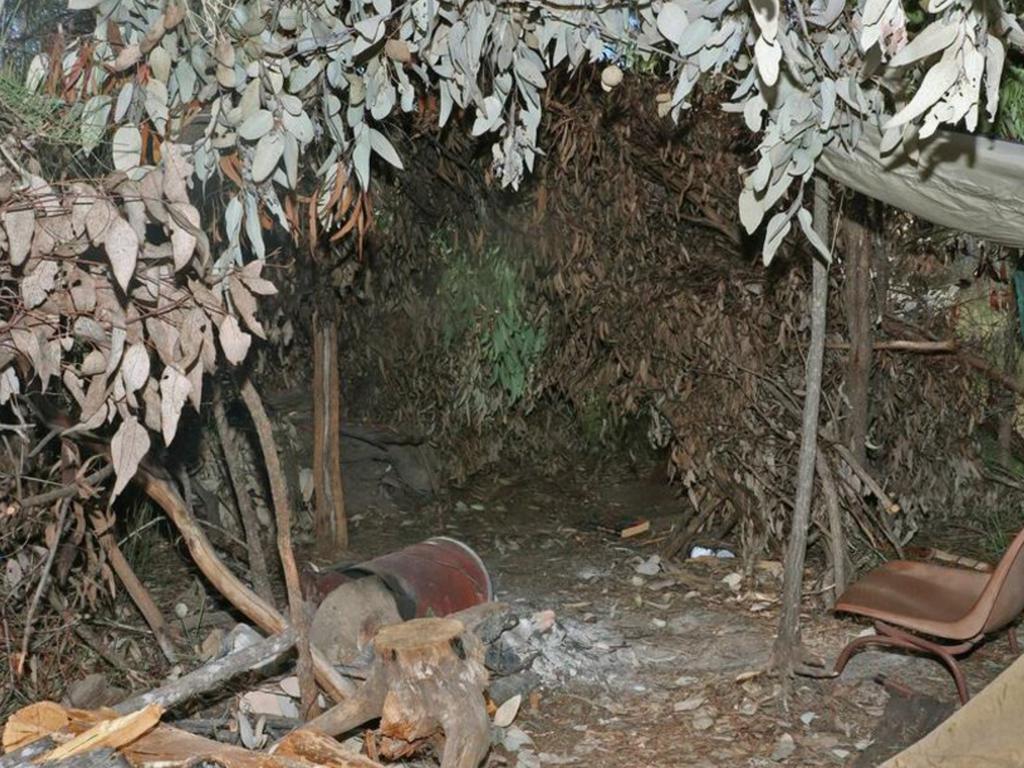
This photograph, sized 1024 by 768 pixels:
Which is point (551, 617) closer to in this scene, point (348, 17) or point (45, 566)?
point (45, 566)

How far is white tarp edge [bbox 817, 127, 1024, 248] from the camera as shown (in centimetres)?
362

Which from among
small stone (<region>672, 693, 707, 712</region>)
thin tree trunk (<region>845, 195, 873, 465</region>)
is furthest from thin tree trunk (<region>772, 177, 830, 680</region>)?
thin tree trunk (<region>845, 195, 873, 465</region>)

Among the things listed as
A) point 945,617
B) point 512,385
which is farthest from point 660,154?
point 945,617

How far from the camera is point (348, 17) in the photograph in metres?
3.48

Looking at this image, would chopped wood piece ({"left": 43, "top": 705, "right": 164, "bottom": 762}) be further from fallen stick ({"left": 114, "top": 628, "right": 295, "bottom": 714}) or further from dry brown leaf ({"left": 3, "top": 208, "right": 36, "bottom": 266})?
dry brown leaf ({"left": 3, "top": 208, "right": 36, "bottom": 266})

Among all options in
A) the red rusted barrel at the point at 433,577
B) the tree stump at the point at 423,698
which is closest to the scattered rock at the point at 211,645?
the red rusted barrel at the point at 433,577

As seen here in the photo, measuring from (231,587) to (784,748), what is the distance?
1.96 metres

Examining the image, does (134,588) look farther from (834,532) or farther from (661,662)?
(834,532)

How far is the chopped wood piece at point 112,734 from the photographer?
315 centimetres

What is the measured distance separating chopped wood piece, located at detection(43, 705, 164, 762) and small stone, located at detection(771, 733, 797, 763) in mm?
2136

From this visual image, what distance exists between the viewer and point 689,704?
190 inches

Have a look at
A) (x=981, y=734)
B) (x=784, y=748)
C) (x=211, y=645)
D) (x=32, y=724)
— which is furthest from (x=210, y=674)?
(x=981, y=734)

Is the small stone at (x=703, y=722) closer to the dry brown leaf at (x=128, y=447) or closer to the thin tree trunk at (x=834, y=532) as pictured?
the thin tree trunk at (x=834, y=532)

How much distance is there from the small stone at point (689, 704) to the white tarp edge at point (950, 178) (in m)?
2.00
